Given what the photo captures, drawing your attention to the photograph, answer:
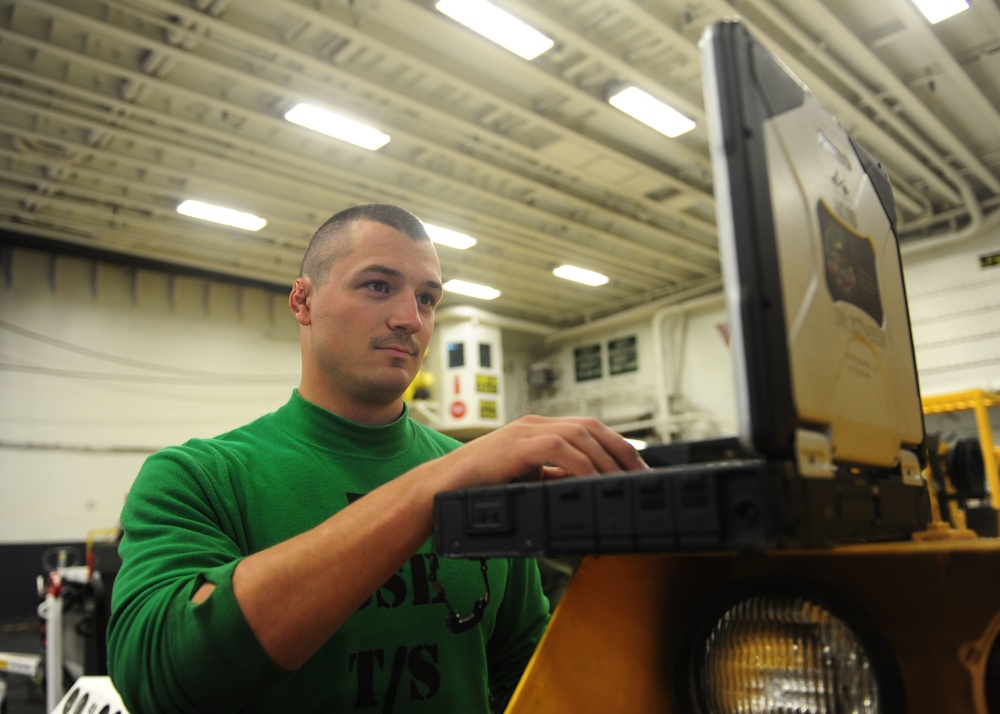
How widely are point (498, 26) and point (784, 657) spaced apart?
4.77 metres

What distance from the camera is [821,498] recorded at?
0.58 m

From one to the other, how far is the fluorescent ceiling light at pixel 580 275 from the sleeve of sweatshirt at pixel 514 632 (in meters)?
7.89

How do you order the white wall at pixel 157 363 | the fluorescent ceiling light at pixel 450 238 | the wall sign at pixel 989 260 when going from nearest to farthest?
the wall sign at pixel 989 260 → the white wall at pixel 157 363 → the fluorescent ceiling light at pixel 450 238

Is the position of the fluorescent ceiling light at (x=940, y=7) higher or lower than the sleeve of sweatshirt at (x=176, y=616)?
higher

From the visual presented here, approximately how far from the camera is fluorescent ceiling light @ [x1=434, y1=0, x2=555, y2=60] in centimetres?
460

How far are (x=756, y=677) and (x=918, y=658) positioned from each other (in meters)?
0.15

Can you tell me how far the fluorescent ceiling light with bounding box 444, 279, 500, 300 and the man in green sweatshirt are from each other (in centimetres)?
794

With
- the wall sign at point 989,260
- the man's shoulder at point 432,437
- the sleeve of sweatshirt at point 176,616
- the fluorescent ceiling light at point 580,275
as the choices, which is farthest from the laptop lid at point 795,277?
the fluorescent ceiling light at point 580,275

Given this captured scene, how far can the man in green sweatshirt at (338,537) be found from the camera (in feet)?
2.49

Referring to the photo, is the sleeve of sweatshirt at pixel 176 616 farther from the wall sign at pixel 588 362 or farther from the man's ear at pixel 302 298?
the wall sign at pixel 588 362

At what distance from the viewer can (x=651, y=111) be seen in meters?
5.95

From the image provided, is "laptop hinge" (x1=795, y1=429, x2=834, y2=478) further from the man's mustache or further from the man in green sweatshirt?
the man's mustache

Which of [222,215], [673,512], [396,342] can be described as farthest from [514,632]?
[222,215]

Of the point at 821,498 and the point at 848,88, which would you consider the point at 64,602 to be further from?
the point at 848,88
